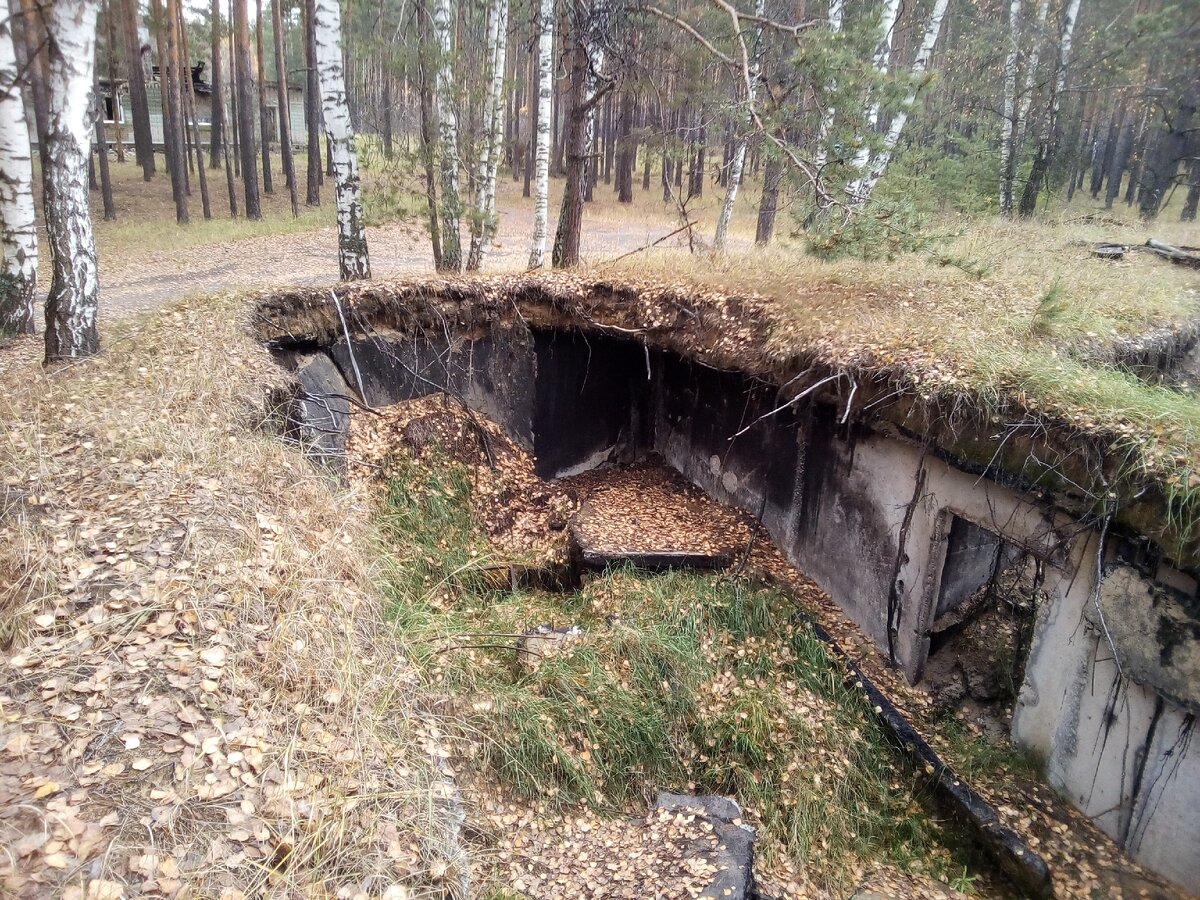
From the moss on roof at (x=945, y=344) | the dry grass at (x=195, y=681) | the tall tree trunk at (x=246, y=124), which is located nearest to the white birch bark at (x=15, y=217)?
the moss on roof at (x=945, y=344)

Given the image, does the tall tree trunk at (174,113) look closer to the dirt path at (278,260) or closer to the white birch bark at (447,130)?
the dirt path at (278,260)

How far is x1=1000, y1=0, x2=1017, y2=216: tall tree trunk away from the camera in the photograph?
1825 cm

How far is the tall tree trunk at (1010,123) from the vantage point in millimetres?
18250

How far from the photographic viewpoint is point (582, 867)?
4.47 m

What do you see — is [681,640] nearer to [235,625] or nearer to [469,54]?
[235,625]

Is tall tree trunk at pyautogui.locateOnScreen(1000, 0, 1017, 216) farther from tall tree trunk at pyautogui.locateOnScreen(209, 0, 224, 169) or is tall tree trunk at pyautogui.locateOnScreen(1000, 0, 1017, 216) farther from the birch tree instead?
tall tree trunk at pyautogui.locateOnScreen(209, 0, 224, 169)

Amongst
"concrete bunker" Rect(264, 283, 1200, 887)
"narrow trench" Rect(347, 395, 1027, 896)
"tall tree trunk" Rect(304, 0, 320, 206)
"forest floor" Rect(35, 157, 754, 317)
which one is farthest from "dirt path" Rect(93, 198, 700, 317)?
"tall tree trunk" Rect(304, 0, 320, 206)

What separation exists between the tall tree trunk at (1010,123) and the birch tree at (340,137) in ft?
52.3

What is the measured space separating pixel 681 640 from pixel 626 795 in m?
1.51

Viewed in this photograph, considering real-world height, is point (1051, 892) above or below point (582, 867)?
below

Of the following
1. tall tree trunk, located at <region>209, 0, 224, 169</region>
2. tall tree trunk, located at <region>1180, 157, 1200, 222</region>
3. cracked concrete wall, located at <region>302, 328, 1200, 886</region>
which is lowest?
cracked concrete wall, located at <region>302, 328, 1200, 886</region>

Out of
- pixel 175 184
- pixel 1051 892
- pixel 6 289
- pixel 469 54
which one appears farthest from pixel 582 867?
pixel 175 184

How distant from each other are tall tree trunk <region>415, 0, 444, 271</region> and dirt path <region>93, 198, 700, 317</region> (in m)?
0.61

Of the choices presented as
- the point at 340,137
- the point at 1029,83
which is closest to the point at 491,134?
the point at 340,137
